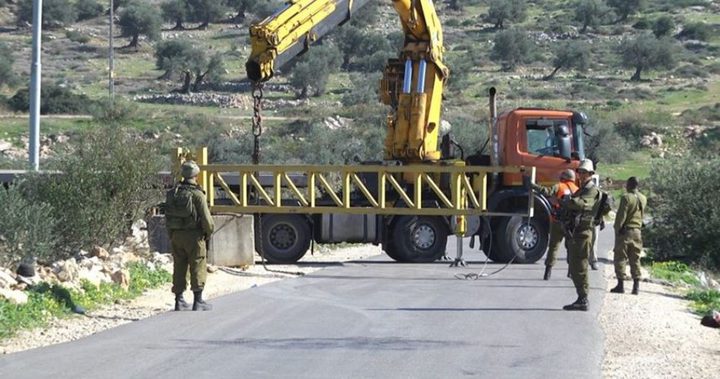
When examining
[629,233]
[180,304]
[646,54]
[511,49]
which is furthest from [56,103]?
[180,304]

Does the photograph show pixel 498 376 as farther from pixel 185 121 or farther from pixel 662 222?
pixel 185 121

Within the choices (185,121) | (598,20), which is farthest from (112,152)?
(598,20)

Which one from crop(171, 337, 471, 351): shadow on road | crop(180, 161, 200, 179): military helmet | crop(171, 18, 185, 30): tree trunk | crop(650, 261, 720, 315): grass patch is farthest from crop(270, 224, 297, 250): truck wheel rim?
crop(171, 18, 185, 30): tree trunk

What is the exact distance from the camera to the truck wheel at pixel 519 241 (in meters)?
25.4

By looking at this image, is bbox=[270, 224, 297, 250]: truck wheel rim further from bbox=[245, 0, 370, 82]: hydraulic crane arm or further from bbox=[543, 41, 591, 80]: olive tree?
bbox=[543, 41, 591, 80]: olive tree

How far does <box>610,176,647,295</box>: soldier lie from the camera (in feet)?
65.2

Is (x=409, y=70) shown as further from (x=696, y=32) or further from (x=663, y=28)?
(x=696, y=32)

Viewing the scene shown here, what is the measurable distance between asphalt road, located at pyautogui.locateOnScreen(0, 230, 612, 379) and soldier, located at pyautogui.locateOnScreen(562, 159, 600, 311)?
320 millimetres

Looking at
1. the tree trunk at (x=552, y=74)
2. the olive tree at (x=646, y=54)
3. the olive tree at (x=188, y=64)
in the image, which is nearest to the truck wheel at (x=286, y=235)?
the olive tree at (x=188, y=64)

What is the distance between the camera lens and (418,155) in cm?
2666

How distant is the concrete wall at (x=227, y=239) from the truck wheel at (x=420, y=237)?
328 centimetres

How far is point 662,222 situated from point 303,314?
15.7m

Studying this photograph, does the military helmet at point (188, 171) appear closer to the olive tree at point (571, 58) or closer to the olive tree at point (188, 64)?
the olive tree at point (188, 64)

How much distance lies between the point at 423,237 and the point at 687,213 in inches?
270
